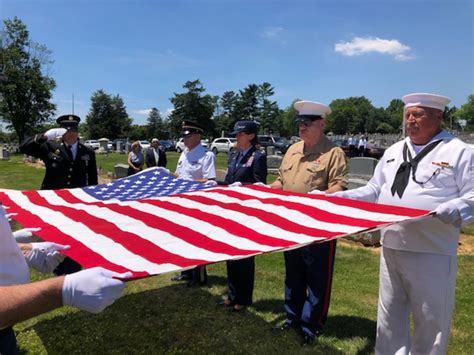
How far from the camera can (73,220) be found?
3088 millimetres

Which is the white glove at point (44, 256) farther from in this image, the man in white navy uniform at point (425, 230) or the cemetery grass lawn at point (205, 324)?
the man in white navy uniform at point (425, 230)

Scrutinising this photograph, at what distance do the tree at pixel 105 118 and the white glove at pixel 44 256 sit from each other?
79.3 metres

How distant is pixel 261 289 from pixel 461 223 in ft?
10.2

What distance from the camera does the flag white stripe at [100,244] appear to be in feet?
6.30

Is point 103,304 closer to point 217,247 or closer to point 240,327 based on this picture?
point 217,247

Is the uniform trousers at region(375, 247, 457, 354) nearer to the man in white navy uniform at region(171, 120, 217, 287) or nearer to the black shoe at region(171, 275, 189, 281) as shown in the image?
the man in white navy uniform at region(171, 120, 217, 287)

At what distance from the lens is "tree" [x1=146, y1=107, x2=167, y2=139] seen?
91.9 m

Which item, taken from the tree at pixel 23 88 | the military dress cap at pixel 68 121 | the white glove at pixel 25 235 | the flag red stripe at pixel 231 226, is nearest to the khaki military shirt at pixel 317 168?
the flag red stripe at pixel 231 226

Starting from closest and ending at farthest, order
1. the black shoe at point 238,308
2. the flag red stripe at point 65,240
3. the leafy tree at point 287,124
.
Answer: the flag red stripe at point 65,240, the black shoe at point 238,308, the leafy tree at point 287,124

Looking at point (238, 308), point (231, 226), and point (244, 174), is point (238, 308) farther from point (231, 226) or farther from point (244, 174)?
point (231, 226)

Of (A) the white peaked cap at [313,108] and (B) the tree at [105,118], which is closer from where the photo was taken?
(A) the white peaked cap at [313,108]

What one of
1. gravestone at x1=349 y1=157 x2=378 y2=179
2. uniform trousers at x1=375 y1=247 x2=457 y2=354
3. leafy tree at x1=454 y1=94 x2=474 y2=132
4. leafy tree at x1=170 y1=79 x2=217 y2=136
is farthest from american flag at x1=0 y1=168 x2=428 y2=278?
leafy tree at x1=454 y1=94 x2=474 y2=132

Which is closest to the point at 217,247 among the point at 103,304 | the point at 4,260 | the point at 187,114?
the point at 103,304

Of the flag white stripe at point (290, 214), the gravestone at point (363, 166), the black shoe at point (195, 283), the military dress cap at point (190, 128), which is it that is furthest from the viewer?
the gravestone at point (363, 166)
